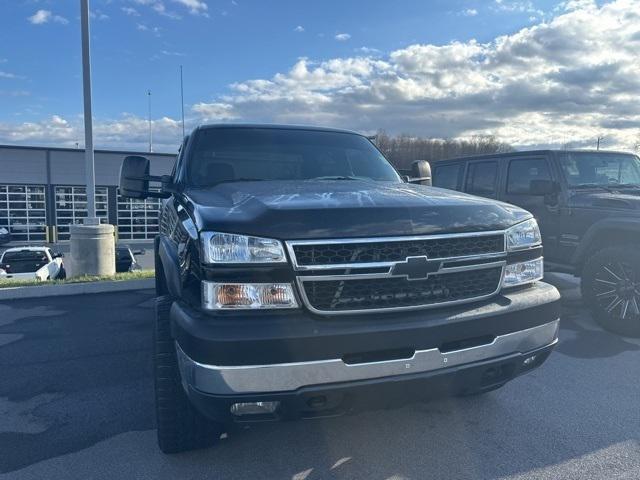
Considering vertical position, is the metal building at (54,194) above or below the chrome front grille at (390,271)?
below

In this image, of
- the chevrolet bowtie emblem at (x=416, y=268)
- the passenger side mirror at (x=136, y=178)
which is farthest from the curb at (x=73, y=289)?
the chevrolet bowtie emblem at (x=416, y=268)

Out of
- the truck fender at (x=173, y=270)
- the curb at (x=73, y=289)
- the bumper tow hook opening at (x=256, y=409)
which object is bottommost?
the curb at (x=73, y=289)

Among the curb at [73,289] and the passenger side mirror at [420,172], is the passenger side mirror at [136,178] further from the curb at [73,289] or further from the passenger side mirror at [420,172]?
the curb at [73,289]

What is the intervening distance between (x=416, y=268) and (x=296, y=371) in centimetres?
76

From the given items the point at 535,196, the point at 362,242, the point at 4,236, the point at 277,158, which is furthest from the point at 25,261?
the point at 4,236

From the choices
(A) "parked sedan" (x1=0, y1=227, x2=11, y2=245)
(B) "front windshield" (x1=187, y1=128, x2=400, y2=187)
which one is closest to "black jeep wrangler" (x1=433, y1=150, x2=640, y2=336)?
(B) "front windshield" (x1=187, y1=128, x2=400, y2=187)

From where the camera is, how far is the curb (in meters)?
7.25

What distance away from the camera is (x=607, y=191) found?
19.8ft

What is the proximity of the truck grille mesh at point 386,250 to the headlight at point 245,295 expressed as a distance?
0.16m

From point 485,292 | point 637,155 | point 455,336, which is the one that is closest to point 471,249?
point 485,292

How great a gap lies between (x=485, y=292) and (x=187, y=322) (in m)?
1.57

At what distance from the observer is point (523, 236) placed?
2.90 metres

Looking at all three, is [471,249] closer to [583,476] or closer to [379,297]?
[379,297]

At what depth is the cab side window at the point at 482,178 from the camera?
7.40 m
